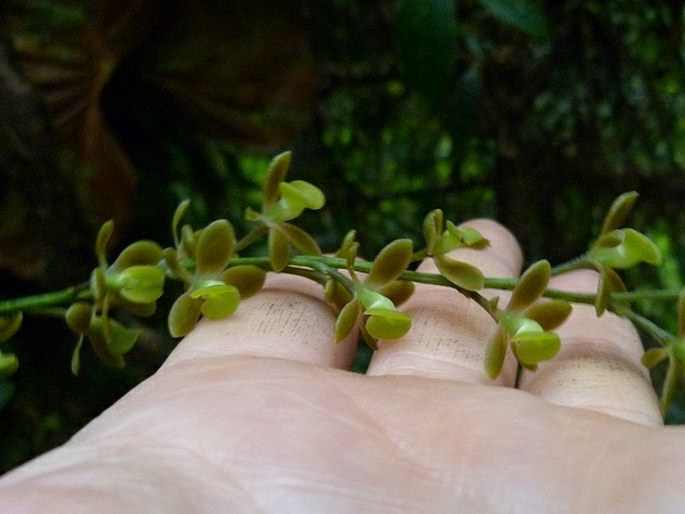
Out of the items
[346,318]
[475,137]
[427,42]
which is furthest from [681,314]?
[475,137]

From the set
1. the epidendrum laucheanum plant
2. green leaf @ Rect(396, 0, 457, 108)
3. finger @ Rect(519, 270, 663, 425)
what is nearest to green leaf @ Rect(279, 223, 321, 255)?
the epidendrum laucheanum plant

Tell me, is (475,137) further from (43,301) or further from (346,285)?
(43,301)

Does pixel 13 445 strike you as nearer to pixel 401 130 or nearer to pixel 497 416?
pixel 497 416

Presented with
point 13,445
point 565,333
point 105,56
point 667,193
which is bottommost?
point 13,445

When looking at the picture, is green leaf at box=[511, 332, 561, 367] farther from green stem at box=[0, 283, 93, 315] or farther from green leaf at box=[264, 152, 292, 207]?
green stem at box=[0, 283, 93, 315]

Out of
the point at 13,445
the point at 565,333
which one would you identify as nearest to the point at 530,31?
the point at 565,333

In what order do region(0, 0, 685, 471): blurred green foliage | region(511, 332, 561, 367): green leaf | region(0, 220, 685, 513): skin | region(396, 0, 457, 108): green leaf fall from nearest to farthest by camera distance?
1. region(0, 220, 685, 513): skin
2. region(511, 332, 561, 367): green leaf
3. region(396, 0, 457, 108): green leaf
4. region(0, 0, 685, 471): blurred green foliage
